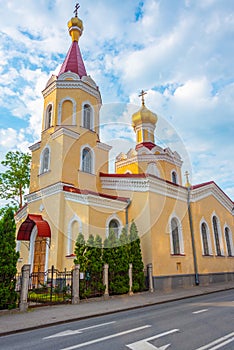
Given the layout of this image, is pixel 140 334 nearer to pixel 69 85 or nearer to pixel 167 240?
pixel 167 240

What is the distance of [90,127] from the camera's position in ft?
57.6

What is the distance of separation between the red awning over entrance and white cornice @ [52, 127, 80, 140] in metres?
4.76

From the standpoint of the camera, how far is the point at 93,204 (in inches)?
540

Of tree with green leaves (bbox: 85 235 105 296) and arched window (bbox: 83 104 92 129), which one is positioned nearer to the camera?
tree with green leaves (bbox: 85 235 105 296)

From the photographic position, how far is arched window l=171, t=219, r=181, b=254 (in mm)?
16094

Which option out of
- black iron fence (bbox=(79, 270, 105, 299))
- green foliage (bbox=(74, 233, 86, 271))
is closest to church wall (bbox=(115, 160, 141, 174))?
green foliage (bbox=(74, 233, 86, 271))

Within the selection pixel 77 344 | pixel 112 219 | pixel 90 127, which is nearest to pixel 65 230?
pixel 112 219

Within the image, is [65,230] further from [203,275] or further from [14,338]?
[203,275]

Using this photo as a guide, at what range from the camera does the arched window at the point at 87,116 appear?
17.5 meters

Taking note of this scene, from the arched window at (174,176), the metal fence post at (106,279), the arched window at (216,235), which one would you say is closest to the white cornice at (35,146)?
the metal fence post at (106,279)

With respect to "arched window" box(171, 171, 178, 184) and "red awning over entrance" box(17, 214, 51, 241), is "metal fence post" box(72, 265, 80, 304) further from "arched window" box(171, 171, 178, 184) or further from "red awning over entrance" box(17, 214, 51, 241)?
"arched window" box(171, 171, 178, 184)

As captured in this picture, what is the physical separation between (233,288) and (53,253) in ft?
32.3

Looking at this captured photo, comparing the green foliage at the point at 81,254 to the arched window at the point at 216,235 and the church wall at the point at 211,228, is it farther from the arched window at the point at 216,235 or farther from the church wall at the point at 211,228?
the arched window at the point at 216,235

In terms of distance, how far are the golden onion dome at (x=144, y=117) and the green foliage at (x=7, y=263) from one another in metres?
16.7
